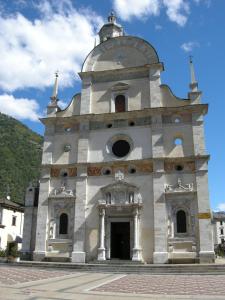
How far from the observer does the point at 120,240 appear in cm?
2542

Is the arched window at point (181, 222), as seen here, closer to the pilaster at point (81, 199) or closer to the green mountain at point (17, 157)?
the pilaster at point (81, 199)

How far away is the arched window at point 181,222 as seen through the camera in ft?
78.5

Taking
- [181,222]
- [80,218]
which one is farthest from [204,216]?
[80,218]

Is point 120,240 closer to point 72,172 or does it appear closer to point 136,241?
point 136,241

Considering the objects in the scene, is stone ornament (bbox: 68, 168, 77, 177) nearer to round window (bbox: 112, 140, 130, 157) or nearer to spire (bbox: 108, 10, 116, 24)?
round window (bbox: 112, 140, 130, 157)

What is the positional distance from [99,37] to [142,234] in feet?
76.9

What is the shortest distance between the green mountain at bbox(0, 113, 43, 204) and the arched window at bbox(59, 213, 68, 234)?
3725 cm

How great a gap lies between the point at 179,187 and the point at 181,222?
2.53m

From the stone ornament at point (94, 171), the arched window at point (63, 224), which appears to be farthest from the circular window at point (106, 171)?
the arched window at point (63, 224)

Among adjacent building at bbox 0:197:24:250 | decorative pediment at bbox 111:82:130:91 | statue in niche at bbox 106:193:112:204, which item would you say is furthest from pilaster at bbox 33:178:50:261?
adjacent building at bbox 0:197:24:250

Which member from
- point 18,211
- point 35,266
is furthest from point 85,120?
point 18,211

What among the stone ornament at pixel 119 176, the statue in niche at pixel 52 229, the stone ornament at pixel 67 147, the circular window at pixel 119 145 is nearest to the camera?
the stone ornament at pixel 119 176

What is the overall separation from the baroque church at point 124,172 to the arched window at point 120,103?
91mm

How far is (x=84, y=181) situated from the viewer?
26.5 meters
